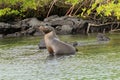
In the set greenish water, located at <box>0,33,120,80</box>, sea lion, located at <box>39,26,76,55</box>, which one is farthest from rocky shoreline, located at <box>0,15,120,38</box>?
sea lion, located at <box>39,26,76,55</box>

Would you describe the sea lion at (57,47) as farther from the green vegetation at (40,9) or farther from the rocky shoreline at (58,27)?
the rocky shoreline at (58,27)

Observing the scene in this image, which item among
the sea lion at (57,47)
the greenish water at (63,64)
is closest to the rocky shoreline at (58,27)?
the greenish water at (63,64)

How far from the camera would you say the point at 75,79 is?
15438 millimetres

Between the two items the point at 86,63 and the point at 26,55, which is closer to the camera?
the point at 86,63

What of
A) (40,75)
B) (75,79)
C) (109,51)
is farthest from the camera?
(109,51)

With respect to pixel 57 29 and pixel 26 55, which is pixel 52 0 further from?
pixel 26 55

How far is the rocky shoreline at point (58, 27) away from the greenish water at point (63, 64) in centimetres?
1169

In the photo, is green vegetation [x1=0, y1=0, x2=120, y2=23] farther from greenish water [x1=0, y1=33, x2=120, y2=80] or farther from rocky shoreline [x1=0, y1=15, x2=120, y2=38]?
greenish water [x1=0, y1=33, x2=120, y2=80]

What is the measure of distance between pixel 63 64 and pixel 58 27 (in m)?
18.3

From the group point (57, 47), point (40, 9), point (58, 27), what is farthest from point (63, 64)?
point (40, 9)

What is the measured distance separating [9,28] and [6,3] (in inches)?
162

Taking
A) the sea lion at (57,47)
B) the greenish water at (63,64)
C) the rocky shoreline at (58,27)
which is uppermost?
the rocky shoreline at (58,27)

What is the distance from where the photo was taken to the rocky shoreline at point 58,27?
3625cm

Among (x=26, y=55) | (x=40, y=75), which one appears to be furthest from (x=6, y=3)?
(x=40, y=75)
